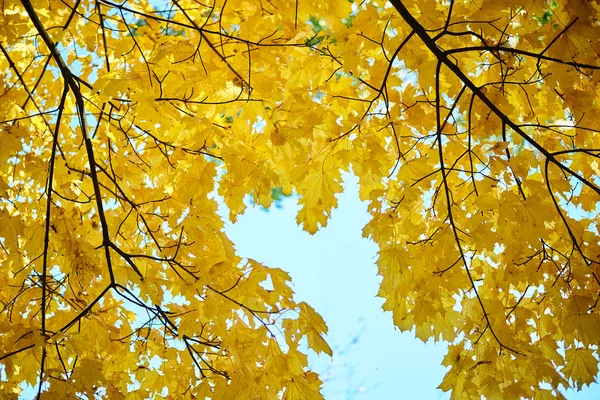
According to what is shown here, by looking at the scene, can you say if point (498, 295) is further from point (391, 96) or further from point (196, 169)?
point (196, 169)

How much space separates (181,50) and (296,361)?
1210 mm

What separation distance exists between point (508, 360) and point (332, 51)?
4.74 feet

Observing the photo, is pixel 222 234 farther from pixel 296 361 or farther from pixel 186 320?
pixel 296 361

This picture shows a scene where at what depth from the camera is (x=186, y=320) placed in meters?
2.13

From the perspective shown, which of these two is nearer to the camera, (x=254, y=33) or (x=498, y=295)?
(x=254, y=33)

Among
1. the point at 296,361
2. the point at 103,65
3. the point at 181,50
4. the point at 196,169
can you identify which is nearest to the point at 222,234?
the point at 196,169

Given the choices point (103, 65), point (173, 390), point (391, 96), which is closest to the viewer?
point (391, 96)

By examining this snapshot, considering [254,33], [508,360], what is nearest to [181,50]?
[254,33]

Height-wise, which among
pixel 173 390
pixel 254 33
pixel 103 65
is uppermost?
pixel 103 65

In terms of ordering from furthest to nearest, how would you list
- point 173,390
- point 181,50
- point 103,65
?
point 103,65 → point 173,390 → point 181,50

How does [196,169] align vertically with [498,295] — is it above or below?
above

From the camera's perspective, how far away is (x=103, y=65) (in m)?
3.36

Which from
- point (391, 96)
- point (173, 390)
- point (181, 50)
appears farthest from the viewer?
point (173, 390)

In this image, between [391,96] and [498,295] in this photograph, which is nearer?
[391,96]
